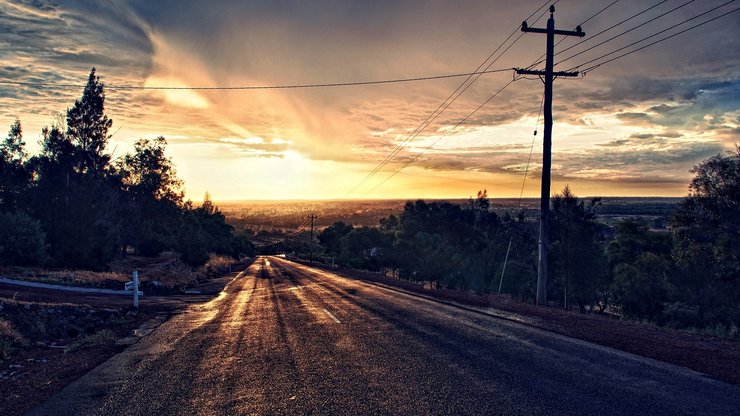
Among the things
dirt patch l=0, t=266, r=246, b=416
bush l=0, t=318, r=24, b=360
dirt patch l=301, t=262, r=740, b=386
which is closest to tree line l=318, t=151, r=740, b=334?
dirt patch l=301, t=262, r=740, b=386

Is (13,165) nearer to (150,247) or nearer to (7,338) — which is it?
(150,247)

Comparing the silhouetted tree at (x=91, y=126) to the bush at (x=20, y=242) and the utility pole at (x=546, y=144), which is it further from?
the utility pole at (x=546, y=144)

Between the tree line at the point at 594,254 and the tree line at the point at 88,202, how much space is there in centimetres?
2705

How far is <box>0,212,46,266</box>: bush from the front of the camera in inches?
1023

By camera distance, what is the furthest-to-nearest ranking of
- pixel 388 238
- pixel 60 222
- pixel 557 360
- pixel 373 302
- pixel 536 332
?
pixel 388 238, pixel 60 222, pixel 373 302, pixel 536 332, pixel 557 360

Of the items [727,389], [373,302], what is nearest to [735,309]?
[373,302]

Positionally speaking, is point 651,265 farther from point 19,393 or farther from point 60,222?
point 60,222

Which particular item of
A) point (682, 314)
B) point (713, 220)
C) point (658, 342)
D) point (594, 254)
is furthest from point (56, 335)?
point (594, 254)

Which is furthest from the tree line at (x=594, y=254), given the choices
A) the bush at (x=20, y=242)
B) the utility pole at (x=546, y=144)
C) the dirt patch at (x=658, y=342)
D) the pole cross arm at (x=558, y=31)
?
the bush at (x=20, y=242)

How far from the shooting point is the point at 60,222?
31.6 metres

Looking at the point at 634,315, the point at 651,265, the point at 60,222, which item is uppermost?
the point at 60,222

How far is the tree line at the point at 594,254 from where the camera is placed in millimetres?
25391

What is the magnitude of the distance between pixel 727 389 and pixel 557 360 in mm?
2268

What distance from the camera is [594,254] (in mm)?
42812
